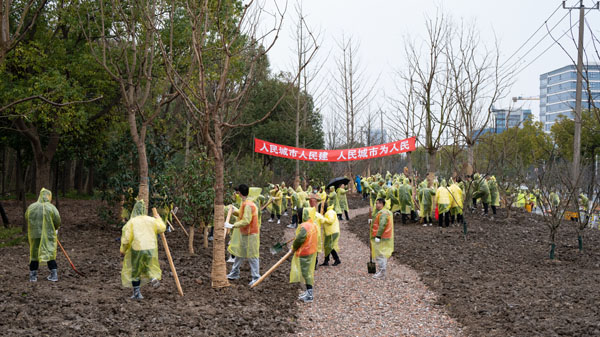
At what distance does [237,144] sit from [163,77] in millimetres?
19940

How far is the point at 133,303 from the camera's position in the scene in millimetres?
6680

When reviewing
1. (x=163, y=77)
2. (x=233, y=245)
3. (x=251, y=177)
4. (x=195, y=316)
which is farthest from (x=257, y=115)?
(x=195, y=316)

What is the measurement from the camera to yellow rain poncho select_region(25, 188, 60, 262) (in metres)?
7.91

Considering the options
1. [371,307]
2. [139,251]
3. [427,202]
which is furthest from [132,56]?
[427,202]

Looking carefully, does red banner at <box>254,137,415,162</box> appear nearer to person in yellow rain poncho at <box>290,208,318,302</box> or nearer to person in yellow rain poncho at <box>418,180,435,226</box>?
person in yellow rain poncho at <box>418,180,435,226</box>

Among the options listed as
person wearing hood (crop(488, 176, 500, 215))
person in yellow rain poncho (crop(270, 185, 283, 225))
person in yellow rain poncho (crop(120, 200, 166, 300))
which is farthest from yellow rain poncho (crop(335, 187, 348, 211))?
person in yellow rain poncho (crop(120, 200, 166, 300))

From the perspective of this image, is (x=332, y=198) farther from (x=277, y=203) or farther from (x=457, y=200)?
(x=457, y=200)

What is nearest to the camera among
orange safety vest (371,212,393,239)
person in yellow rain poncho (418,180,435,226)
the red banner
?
orange safety vest (371,212,393,239)

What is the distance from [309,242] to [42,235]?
A: 4290 mm

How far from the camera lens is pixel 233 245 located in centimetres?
852

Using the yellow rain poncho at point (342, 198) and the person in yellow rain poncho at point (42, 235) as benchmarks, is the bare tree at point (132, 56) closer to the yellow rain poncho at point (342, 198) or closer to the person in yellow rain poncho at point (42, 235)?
the person in yellow rain poncho at point (42, 235)

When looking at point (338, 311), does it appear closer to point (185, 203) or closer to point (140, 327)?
point (140, 327)

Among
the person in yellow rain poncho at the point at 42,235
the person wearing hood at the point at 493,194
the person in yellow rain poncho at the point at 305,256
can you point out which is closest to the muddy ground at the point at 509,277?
the person in yellow rain poncho at the point at 305,256

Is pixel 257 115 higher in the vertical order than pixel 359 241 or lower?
higher
